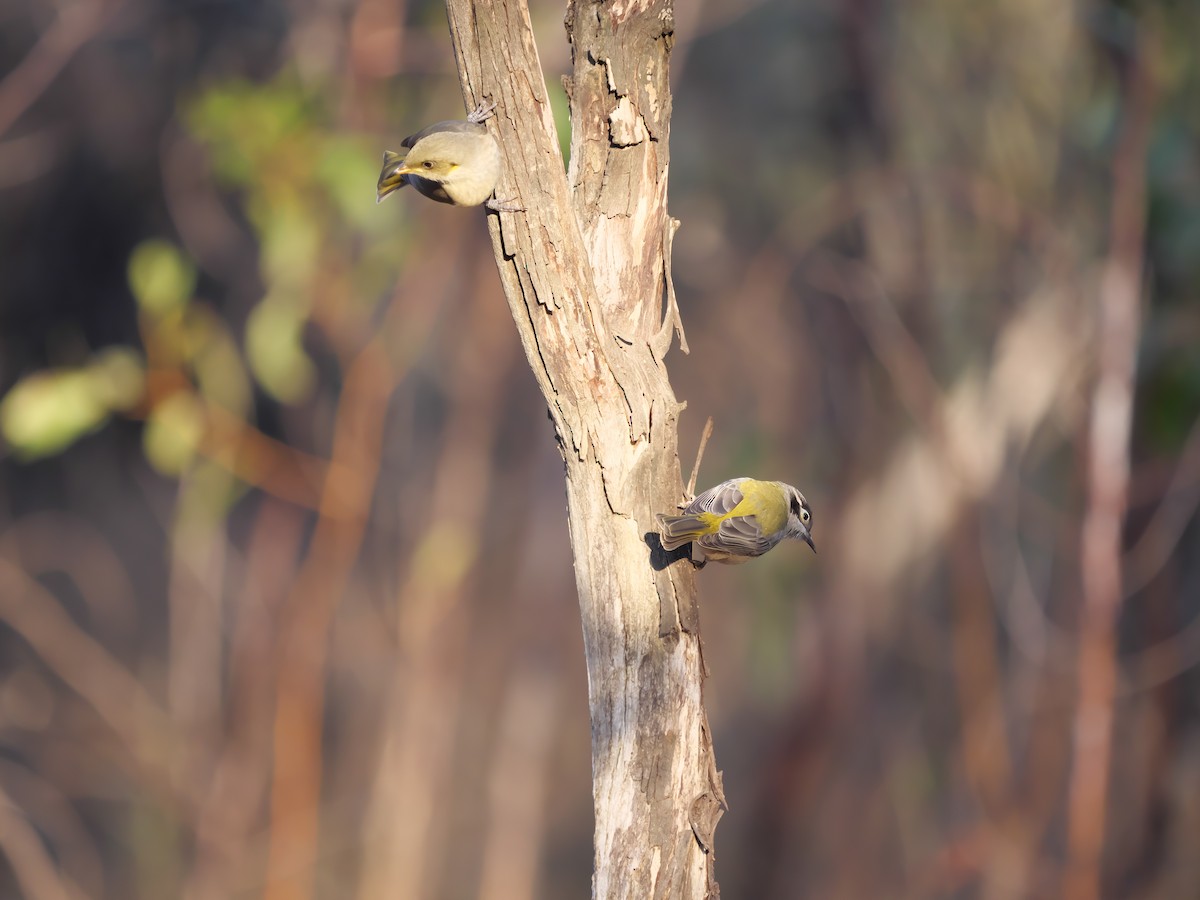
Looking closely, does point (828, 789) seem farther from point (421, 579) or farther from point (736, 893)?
point (421, 579)

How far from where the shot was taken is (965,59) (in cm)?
426

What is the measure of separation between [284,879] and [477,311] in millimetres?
2044

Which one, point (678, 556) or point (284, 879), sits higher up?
point (284, 879)

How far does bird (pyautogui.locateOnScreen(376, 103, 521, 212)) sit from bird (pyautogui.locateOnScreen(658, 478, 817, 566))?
453 mm

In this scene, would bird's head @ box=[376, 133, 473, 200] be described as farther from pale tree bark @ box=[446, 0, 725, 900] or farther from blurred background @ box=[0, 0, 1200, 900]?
blurred background @ box=[0, 0, 1200, 900]

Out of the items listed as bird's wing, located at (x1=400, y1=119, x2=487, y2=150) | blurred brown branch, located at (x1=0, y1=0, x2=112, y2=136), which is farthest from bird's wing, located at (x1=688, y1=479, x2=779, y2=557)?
blurred brown branch, located at (x1=0, y1=0, x2=112, y2=136)

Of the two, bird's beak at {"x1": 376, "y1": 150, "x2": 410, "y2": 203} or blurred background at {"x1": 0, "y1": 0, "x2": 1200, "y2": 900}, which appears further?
blurred background at {"x1": 0, "y1": 0, "x2": 1200, "y2": 900}

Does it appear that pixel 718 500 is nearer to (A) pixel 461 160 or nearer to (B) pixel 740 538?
(B) pixel 740 538

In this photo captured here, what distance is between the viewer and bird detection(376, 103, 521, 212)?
1.32m

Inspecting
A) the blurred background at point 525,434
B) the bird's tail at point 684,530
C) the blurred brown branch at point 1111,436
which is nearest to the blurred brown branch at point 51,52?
the blurred background at point 525,434

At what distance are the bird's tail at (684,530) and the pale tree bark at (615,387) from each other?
1.4 inches

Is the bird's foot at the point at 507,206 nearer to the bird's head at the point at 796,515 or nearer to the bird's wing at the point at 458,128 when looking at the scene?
the bird's wing at the point at 458,128

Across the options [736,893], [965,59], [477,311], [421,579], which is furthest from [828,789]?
[965,59]

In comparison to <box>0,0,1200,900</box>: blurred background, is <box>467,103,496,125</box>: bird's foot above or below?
below
